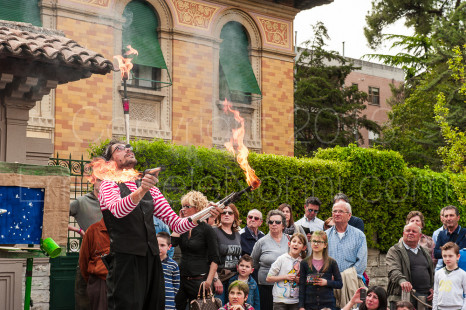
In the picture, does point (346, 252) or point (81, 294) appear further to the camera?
point (346, 252)

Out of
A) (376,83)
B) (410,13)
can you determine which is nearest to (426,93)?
(410,13)

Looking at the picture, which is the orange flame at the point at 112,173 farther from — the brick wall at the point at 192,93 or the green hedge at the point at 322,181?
the brick wall at the point at 192,93

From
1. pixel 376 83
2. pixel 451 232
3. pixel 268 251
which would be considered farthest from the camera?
pixel 376 83

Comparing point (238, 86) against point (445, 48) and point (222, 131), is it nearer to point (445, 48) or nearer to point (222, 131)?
point (222, 131)

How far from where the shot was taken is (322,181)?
13.5m

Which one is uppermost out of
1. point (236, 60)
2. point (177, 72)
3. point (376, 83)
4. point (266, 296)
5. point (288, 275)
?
point (376, 83)

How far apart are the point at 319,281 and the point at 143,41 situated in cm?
932

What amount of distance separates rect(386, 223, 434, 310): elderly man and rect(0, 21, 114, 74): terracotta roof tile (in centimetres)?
482

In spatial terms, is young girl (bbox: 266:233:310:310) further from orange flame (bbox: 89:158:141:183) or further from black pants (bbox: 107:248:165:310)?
orange flame (bbox: 89:158:141:183)

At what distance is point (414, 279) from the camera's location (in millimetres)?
9234

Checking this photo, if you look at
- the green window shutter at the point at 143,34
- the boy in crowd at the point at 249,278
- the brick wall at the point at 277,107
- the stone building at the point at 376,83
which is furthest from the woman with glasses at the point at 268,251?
the stone building at the point at 376,83

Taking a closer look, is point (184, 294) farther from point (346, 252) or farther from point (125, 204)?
point (125, 204)

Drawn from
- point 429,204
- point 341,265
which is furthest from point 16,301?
point 429,204

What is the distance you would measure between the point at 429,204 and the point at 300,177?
3.84 meters
